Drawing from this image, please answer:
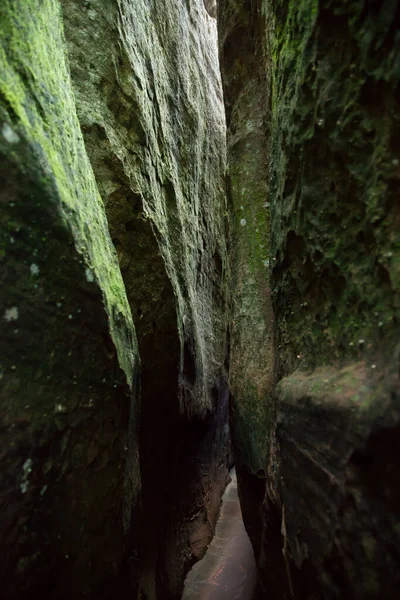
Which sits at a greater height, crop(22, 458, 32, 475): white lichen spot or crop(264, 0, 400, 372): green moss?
crop(264, 0, 400, 372): green moss

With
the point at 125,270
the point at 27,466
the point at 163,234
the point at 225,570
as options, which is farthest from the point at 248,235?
the point at 225,570

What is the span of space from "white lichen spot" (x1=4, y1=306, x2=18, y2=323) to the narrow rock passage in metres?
3.13

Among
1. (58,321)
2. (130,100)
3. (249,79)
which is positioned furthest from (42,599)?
(249,79)

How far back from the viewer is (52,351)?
59.9 inches

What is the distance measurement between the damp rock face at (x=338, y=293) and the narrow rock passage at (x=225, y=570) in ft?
4.61

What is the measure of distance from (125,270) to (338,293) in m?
1.64

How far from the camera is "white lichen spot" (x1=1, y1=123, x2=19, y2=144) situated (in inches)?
50.6

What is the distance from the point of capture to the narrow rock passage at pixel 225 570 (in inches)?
134

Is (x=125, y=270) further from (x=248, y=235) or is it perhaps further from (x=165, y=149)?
(x=165, y=149)

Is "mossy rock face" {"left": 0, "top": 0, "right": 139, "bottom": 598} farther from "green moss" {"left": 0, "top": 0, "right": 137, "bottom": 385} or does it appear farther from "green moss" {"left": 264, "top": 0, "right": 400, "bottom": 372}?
"green moss" {"left": 264, "top": 0, "right": 400, "bottom": 372}

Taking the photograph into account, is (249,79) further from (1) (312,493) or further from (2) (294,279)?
(1) (312,493)

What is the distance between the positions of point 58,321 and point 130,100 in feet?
6.27

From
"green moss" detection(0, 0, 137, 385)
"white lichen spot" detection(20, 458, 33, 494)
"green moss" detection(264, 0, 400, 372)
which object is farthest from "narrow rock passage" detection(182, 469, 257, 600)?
"white lichen spot" detection(20, 458, 33, 494)

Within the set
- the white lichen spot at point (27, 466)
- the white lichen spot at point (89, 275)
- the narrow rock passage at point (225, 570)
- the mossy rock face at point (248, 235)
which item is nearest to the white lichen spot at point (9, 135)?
the white lichen spot at point (89, 275)
